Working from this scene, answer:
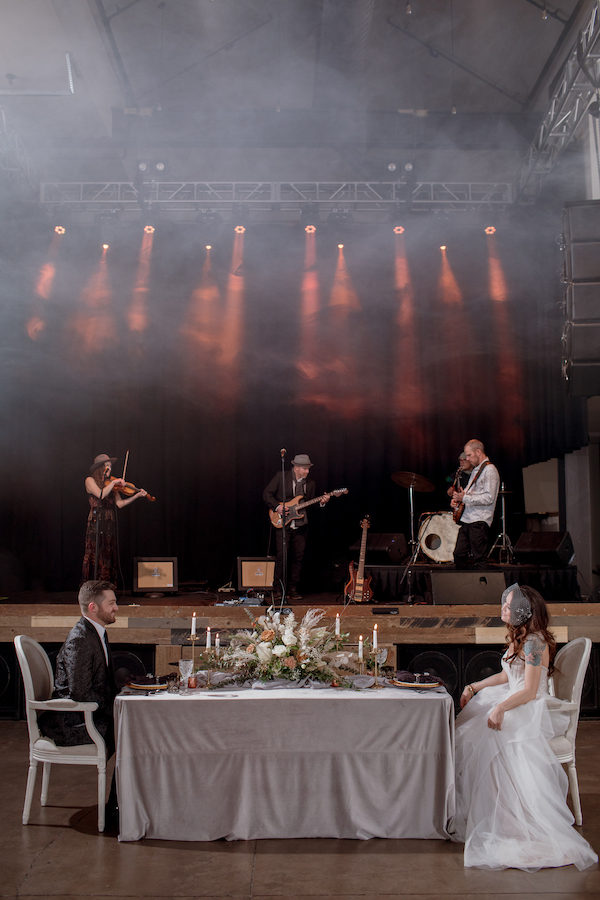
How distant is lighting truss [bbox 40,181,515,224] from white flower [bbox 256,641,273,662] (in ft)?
21.4

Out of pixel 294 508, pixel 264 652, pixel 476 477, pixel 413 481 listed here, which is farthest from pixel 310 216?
pixel 264 652

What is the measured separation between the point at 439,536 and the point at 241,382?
345cm

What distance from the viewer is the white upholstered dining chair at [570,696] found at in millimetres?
3383

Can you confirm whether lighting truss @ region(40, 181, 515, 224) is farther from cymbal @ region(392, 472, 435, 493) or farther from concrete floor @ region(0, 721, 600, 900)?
concrete floor @ region(0, 721, 600, 900)

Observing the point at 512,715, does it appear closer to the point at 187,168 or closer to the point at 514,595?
the point at 514,595

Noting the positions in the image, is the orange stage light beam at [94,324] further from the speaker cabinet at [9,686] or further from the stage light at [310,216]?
the speaker cabinet at [9,686]

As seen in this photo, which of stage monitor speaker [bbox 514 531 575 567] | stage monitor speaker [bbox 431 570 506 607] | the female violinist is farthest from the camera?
the female violinist

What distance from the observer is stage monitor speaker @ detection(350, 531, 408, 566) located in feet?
24.2

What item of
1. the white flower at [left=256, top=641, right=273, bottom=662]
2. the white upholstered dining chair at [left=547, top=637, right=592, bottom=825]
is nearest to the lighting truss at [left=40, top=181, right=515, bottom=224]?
the white upholstered dining chair at [left=547, top=637, right=592, bottom=825]

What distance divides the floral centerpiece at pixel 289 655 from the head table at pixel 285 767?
293 millimetres

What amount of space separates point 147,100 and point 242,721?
27.4 feet

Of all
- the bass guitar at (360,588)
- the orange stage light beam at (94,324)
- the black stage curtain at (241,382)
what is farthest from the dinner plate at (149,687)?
the orange stage light beam at (94,324)

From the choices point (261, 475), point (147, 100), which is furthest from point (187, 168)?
point (261, 475)

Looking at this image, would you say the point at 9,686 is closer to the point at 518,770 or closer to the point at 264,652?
the point at 264,652
